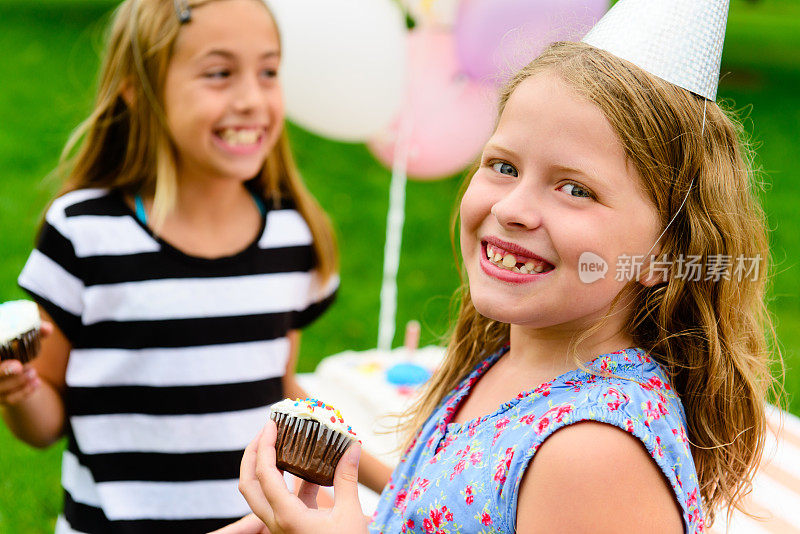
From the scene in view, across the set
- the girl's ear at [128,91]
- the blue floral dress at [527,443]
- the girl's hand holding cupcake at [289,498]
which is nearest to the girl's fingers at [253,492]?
the girl's hand holding cupcake at [289,498]

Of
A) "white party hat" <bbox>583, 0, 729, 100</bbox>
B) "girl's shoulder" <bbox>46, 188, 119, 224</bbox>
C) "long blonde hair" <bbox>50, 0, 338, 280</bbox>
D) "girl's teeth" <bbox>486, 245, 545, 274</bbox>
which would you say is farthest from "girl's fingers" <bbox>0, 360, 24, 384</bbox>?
"white party hat" <bbox>583, 0, 729, 100</bbox>

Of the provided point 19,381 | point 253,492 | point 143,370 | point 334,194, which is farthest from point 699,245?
point 334,194

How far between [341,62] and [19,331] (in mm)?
1628

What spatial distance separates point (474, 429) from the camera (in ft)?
4.81

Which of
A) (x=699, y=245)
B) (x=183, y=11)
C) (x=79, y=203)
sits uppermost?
(x=183, y=11)

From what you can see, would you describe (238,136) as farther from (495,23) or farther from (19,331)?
→ (495,23)

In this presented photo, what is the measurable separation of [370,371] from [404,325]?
2.05 meters

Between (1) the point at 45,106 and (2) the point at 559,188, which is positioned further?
(1) the point at 45,106

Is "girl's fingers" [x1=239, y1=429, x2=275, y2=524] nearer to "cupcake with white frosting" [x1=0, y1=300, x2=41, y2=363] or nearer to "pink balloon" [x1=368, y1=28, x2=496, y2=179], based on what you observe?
"cupcake with white frosting" [x1=0, y1=300, x2=41, y2=363]

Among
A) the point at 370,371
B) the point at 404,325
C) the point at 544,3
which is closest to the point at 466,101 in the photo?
the point at 544,3

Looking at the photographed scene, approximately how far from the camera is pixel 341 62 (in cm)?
320

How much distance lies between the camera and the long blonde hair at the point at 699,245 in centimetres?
135

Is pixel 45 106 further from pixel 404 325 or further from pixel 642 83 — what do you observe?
pixel 642 83

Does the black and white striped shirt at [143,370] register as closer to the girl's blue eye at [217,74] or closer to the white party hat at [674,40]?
the girl's blue eye at [217,74]
